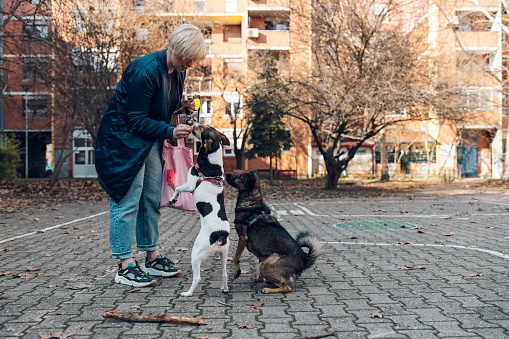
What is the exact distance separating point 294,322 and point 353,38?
16.7 meters

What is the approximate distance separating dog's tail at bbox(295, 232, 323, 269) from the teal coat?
1697mm

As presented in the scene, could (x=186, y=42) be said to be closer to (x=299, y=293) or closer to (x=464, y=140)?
(x=299, y=293)

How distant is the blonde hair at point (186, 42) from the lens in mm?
4020

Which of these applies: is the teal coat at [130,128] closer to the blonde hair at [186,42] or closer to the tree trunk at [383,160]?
the blonde hair at [186,42]

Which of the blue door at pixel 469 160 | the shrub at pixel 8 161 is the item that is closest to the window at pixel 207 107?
the shrub at pixel 8 161

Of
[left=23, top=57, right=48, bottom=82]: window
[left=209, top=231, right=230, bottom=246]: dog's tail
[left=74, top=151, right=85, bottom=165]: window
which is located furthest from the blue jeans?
[left=74, top=151, right=85, bottom=165]: window

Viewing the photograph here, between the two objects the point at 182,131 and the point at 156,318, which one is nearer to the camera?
the point at 156,318

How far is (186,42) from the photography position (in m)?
4.02

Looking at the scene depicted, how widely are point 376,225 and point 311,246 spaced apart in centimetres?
513

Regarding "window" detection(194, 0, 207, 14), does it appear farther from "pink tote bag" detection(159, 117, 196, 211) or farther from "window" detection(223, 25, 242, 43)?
"pink tote bag" detection(159, 117, 196, 211)

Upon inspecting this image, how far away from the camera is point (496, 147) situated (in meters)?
40.3

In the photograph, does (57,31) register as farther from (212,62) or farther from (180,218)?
(212,62)

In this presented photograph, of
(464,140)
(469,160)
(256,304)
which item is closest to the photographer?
(256,304)

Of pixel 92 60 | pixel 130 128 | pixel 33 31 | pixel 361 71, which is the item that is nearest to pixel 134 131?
pixel 130 128
